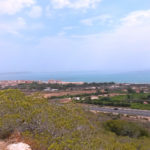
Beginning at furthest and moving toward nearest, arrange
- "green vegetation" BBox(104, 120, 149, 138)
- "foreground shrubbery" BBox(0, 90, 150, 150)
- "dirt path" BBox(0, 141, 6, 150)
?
"green vegetation" BBox(104, 120, 149, 138) → "dirt path" BBox(0, 141, 6, 150) → "foreground shrubbery" BBox(0, 90, 150, 150)

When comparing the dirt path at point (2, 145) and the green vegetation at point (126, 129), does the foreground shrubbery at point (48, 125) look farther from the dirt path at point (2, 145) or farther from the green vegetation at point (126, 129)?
the green vegetation at point (126, 129)

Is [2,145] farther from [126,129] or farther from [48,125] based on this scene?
[126,129]

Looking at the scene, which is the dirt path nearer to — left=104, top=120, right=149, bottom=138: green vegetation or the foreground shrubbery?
the foreground shrubbery

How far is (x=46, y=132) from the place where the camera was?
4.05 metres

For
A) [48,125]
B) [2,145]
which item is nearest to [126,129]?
[48,125]

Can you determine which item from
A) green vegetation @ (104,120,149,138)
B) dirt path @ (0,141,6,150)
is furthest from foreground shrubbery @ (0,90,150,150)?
green vegetation @ (104,120,149,138)

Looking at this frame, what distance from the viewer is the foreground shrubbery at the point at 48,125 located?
12.2 ft

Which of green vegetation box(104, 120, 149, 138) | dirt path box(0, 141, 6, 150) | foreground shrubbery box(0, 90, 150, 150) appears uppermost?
foreground shrubbery box(0, 90, 150, 150)

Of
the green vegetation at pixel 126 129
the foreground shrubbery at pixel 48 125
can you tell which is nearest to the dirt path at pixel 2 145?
the foreground shrubbery at pixel 48 125

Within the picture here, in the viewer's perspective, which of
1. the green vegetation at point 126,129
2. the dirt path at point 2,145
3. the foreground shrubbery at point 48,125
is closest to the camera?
the foreground shrubbery at point 48,125

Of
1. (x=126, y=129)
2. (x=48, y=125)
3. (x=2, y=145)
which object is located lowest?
(x=126, y=129)

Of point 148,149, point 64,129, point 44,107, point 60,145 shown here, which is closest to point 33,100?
point 44,107

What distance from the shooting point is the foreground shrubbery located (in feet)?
12.2

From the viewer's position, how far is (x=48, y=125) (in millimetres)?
4129
